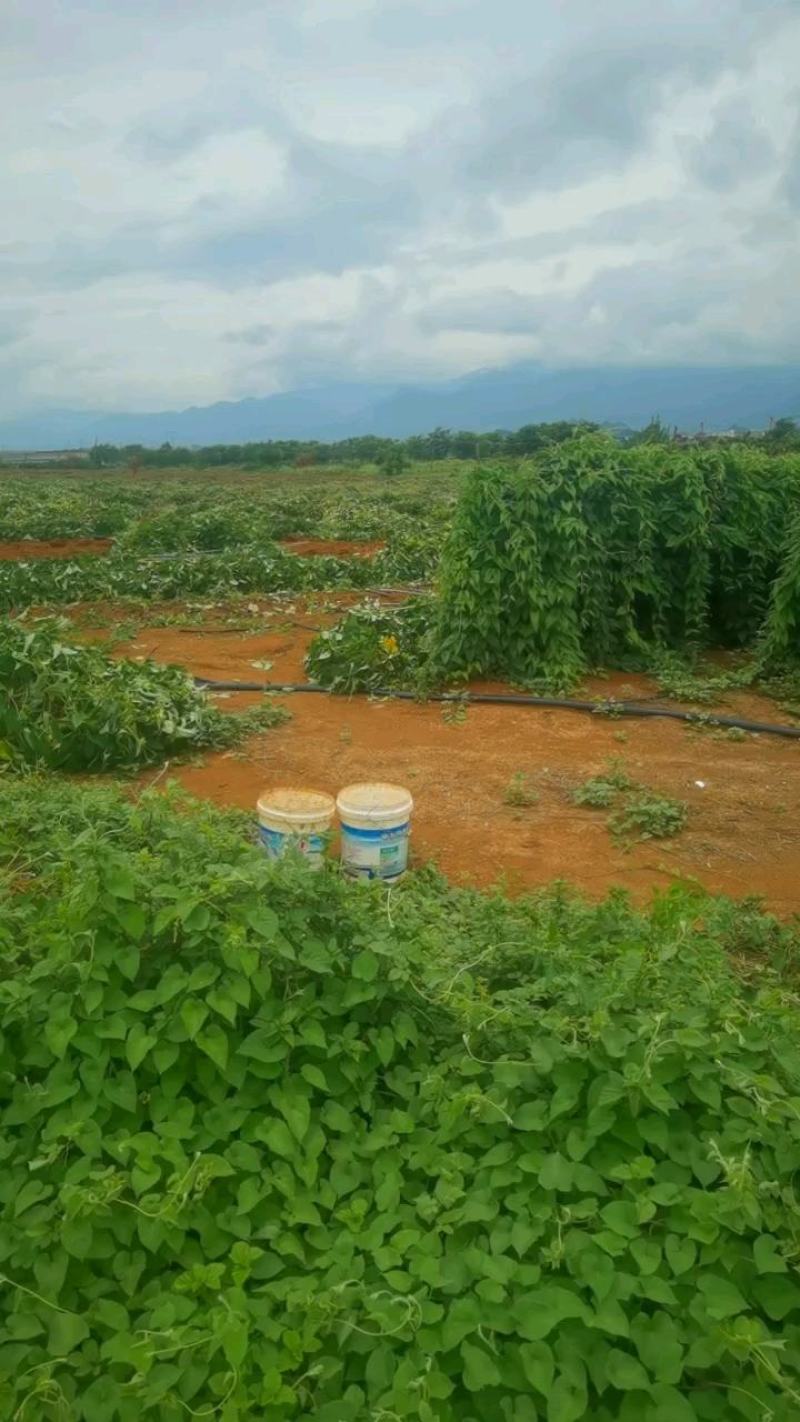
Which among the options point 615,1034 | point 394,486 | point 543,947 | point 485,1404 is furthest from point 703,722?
point 394,486

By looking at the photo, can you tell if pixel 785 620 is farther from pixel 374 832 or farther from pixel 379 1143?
pixel 379 1143

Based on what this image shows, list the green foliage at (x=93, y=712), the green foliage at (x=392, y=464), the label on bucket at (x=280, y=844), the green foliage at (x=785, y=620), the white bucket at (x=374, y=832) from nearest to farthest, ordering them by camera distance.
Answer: the label on bucket at (x=280, y=844)
the white bucket at (x=374, y=832)
the green foliage at (x=93, y=712)
the green foliage at (x=785, y=620)
the green foliage at (x=392, y=464)

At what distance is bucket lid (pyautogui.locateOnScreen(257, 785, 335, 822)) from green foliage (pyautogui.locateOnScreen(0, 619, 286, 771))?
6.93 feet

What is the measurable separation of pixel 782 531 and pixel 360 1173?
8.46 metres

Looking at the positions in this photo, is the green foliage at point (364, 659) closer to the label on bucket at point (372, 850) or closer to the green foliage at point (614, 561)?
the green foliage at point (614, 561)

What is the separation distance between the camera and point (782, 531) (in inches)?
375

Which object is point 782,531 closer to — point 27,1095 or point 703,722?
point 703,722

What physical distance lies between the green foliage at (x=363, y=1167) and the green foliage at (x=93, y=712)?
3.37m

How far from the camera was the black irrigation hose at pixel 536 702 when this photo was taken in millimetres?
7285

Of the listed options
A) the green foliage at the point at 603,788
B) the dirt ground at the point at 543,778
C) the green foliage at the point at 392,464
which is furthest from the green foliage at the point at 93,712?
the green foliage at the point at 392,464

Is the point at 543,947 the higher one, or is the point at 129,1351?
the point at 543,947

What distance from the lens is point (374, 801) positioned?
4.47 m

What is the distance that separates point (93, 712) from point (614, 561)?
5.06 meters

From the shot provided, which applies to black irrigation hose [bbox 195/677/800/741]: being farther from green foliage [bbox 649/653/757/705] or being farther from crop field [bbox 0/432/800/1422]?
crop field [bbox 0/432/800/1422]
